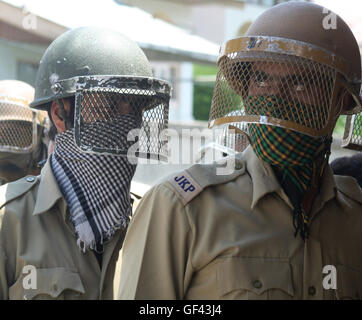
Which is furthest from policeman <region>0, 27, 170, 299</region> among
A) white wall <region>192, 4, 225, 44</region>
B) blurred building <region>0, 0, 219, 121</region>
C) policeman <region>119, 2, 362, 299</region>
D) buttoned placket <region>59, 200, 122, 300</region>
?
white wall <region>192, 4, 225, 44</region>

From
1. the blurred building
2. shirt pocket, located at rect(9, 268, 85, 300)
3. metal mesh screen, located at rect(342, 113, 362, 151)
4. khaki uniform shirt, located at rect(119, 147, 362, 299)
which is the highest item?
the blurred building

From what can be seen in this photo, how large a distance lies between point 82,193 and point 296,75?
1.07 meters

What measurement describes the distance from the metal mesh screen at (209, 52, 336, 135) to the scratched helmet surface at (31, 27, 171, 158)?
0.55m

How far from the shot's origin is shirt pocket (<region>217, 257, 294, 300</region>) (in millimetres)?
1779

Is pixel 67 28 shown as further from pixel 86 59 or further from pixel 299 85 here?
pixel 299 85

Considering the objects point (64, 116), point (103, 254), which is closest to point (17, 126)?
point (64, 116)

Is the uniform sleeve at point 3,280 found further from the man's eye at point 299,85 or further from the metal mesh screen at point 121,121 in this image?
the man's eye at point 299,85

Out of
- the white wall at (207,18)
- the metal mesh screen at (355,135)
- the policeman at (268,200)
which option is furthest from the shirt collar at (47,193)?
the white wall at (207,18)

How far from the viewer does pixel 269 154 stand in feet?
6.18

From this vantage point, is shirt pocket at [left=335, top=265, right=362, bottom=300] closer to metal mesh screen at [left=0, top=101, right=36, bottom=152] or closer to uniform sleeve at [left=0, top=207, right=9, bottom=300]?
uniform sleeve at [left=0, top=207, right=9, bottom=300]

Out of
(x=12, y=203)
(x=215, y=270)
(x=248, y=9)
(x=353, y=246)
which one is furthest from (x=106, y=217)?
(x=248, y=9)

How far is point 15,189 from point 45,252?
0.35 metres

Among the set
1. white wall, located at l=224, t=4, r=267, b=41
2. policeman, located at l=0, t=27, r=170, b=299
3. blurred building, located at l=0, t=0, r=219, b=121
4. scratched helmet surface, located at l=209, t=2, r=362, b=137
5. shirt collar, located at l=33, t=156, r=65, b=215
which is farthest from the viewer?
white wall, located at l=224, t=4, r=267, b=41
